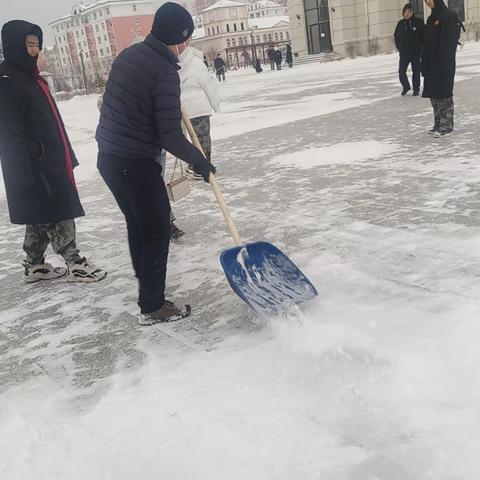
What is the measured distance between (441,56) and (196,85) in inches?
115

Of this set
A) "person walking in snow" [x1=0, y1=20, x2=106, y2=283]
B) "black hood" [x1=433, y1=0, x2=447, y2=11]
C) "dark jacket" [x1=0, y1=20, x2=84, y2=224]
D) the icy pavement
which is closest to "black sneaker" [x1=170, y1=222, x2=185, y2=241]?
the icy pavement

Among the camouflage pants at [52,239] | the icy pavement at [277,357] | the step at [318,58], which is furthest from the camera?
the step at [318,58]

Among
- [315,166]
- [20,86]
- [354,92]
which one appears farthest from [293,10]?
[20,86]

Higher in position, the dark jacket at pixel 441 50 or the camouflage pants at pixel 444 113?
the dark jacket at pixel 441 50

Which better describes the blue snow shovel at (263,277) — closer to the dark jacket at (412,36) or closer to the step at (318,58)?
the dark jacket at (412,36)

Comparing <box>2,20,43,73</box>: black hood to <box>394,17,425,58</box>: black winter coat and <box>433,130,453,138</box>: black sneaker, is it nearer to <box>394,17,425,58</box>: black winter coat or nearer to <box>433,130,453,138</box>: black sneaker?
<box>433,130,453,138</box>: black sneaker

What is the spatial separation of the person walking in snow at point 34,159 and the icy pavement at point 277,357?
0.94ft

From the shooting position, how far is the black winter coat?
32.4ft

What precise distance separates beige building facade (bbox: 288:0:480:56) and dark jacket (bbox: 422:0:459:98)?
2718 centimetres

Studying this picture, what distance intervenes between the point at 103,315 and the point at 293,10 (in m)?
40.8

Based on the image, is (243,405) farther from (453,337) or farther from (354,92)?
(354,92)

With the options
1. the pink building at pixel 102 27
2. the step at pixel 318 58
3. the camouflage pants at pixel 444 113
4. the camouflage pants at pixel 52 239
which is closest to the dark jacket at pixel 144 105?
the camouflage pants at pixel 52 239

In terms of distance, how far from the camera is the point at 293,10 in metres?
39.9

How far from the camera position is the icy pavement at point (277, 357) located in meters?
1.88
